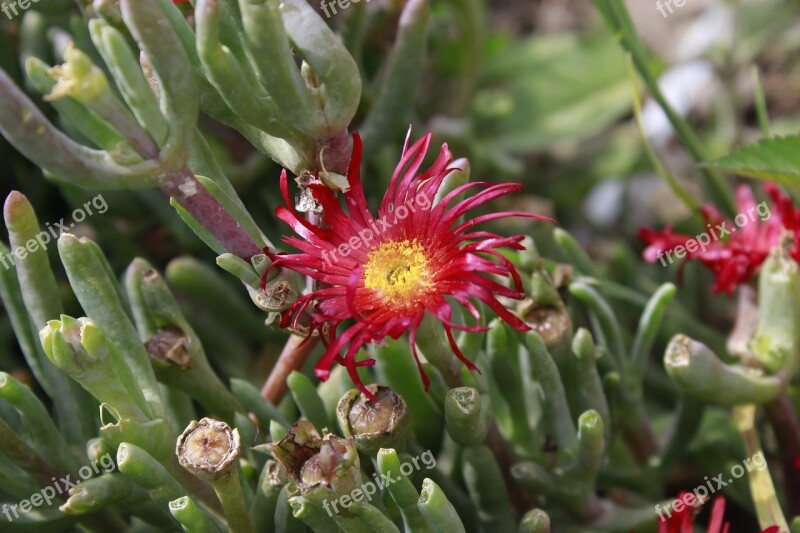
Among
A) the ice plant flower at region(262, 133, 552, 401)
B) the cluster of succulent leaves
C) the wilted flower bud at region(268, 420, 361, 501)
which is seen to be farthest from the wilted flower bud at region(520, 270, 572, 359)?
the wilted flower bud at region(268, 420, 361, 501)

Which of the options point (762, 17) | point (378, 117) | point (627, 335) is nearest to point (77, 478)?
point (378, 117)

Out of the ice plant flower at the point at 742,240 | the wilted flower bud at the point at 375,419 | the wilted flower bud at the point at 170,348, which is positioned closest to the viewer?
the wilted flower bud at the point at 375,419

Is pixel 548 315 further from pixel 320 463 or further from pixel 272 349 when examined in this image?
pixel 272 349

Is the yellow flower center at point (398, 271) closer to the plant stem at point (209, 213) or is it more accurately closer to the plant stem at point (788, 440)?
the plant stem at point (209, 213)

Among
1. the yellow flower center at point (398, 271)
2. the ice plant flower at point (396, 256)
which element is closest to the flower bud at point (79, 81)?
the ice plant flower at point (396, 256)

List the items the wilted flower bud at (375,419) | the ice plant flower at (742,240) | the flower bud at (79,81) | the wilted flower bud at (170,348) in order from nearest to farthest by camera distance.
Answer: the flower bud at (79,81) < the wilted flower bud at (375,419) < the wilted flower bud at (170,348) < the ice plant flower at (742,240)
